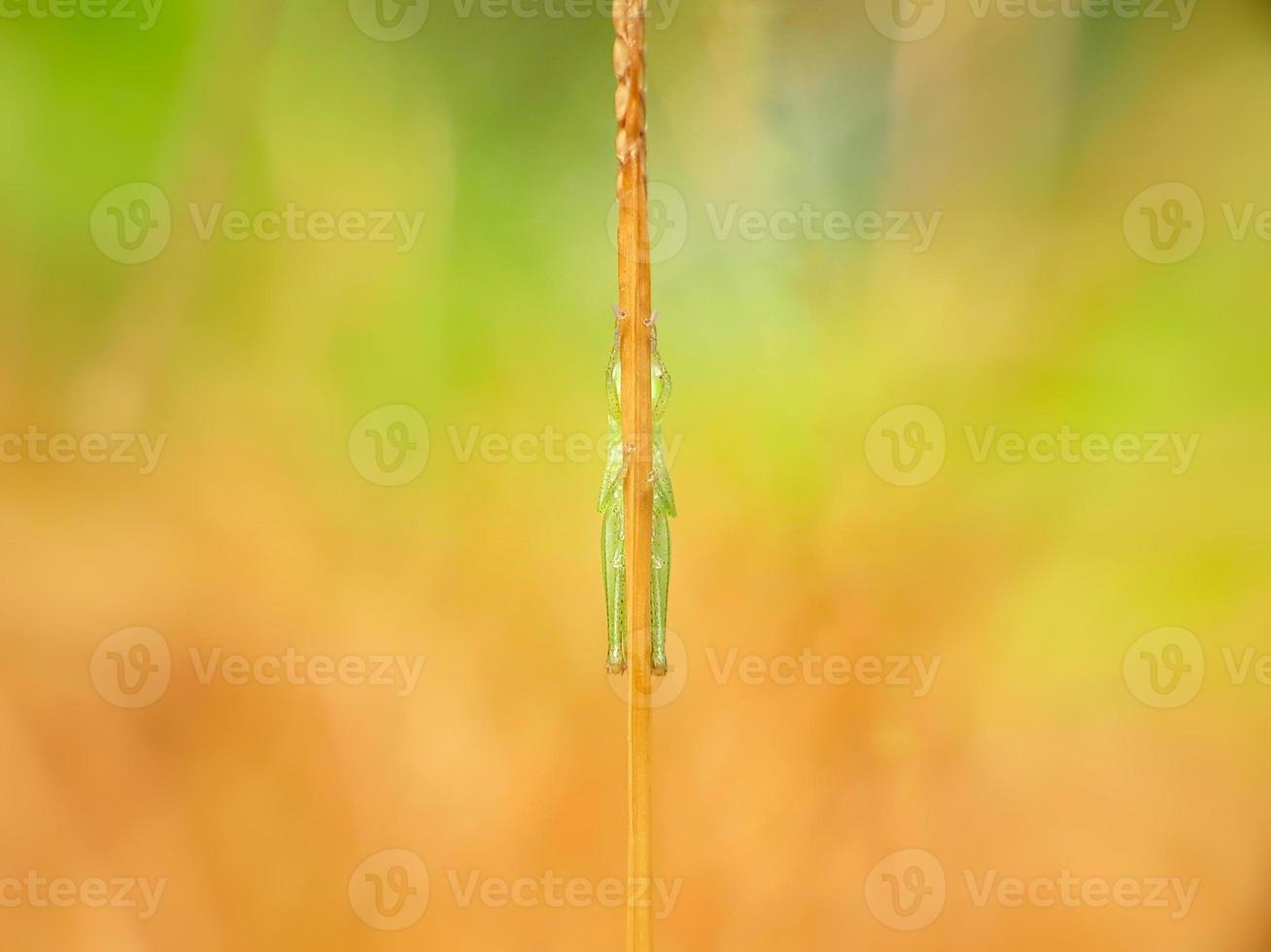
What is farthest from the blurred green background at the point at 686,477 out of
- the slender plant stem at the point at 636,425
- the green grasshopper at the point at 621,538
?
the slender plant stem at the point at 636,425

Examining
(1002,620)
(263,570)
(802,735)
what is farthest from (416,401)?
(1002,620)

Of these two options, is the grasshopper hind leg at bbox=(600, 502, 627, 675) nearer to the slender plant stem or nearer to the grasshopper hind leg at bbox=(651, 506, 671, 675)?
the grasshopper hind leg at bbox=(651, 506, 671, 675)

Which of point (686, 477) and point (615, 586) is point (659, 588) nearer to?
point (615, 586)

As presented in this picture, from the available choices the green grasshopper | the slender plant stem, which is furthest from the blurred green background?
the slender plant stem

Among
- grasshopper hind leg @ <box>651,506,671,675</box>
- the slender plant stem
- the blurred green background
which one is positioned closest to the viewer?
the slender plant stem

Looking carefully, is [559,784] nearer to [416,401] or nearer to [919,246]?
[416,401]

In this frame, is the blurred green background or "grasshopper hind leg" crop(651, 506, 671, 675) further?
the blurred green background

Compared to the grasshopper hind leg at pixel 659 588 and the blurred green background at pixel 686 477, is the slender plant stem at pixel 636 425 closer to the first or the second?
the grasshopper hind leg at pixel 659 588
